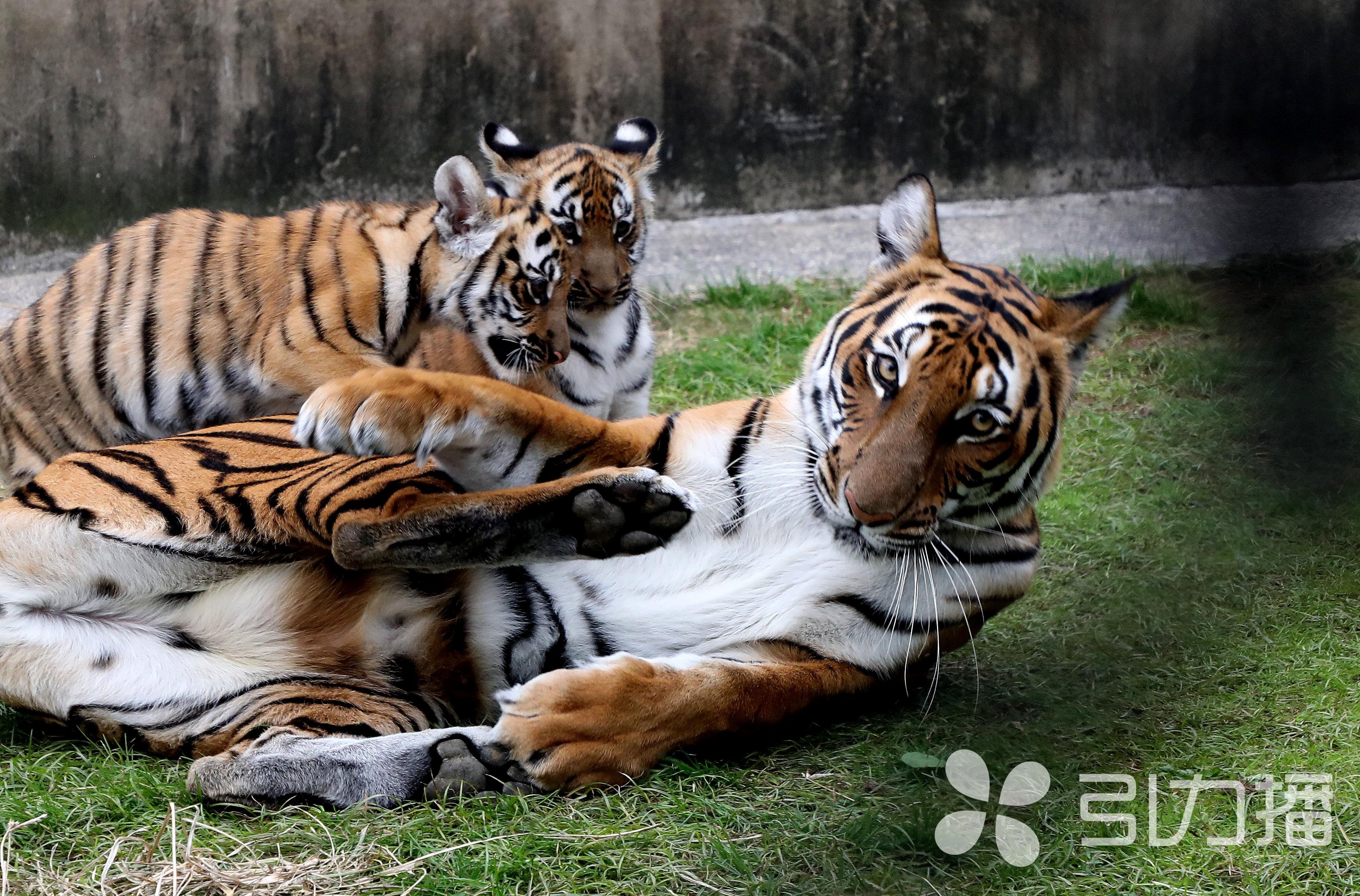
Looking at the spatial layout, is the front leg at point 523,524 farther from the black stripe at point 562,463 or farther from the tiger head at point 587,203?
the tiger head at point 587,203

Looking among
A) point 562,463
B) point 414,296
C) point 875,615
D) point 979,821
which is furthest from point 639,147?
point 979,821

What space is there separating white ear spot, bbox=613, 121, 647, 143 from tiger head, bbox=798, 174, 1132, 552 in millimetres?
1890

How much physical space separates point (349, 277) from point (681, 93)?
2722mm

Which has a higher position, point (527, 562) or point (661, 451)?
point (661, 451)

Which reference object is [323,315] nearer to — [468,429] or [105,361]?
[105,361]

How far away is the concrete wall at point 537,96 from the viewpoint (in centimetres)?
537

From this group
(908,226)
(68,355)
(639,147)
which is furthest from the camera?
(639,147)

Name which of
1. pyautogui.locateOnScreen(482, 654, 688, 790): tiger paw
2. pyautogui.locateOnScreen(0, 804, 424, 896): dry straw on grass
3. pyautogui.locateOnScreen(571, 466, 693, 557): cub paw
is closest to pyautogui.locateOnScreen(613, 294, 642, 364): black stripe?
pyautogui.locateOnScreen(571, 466, 693, 557): cub paw

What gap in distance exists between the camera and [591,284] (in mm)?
3818

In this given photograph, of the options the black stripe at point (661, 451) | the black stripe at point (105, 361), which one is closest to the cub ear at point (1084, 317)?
the black stripe at point (661, 451)

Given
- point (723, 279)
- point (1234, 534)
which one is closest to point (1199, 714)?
point (1234, 534)

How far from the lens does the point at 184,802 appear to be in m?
2.12

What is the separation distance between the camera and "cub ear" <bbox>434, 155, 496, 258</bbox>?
12.3 feet

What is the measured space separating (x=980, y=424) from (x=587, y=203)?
6.31 ft
